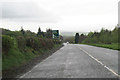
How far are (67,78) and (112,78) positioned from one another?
190cm

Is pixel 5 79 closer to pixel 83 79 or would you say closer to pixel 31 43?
pixel 83 79

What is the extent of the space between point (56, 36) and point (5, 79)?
5479 cm

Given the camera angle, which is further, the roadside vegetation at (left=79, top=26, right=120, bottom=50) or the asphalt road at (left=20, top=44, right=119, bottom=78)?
the roadside vegetation at (left=79, top=26, right=120, bottom=50)

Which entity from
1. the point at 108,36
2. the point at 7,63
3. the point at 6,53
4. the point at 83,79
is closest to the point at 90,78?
the point at 83,79

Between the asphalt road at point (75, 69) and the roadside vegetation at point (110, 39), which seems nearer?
the asphalt road at point (75, 69)

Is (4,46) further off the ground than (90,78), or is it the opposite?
(4,46)

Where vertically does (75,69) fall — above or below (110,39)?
below

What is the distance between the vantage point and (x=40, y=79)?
7207mm

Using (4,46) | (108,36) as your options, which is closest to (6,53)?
(4,46)

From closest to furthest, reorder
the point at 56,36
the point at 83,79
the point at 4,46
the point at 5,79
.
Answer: the point at 83,79, the point at 5,79, the point at 4,46, the point at 56,36

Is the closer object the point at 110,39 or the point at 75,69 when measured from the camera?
the point at 75,69

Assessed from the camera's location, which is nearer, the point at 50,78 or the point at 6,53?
the point at 50,78

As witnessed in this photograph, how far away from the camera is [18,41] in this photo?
1694cm

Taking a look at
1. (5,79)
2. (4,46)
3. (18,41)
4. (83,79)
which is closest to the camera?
(83,79)
